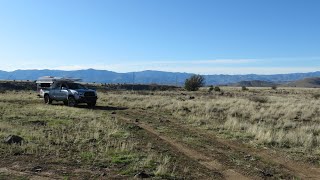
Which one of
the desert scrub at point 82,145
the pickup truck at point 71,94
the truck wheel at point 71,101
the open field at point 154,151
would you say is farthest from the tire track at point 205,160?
the truck wheel at point 71,101

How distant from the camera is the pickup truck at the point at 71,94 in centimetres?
3017

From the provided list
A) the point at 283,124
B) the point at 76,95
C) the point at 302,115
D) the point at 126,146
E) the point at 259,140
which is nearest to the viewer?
the point at 126,146

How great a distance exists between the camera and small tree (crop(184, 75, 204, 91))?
3327 inches

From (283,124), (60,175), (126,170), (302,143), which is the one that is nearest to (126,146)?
(126,170)

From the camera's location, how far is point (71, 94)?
30453 mm

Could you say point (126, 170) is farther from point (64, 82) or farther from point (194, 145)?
point (64, 82)

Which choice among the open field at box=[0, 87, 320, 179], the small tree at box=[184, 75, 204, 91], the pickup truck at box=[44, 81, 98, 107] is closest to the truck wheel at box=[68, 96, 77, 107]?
the pickup truck at box=[44, 81, 98, 107]

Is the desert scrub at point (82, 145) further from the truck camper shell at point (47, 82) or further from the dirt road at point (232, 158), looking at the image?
the truck camper shell at point (47, 82)

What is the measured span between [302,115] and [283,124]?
648 cm

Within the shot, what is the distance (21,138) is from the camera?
46.7ft

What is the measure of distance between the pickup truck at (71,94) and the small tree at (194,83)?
177ft

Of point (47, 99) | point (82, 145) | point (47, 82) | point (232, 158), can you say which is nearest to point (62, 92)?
point (47, 99)

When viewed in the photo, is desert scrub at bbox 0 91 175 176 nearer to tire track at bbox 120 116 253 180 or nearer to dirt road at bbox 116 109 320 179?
tire track at bbox 120 116 253 180

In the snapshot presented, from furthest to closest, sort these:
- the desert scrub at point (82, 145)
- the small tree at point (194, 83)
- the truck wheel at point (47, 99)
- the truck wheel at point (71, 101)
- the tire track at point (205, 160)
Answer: the small tree at point (194, 83) → the truck wheel at point (47, 99) → the truck wheel at point (71, 101) → the desert scrub at point (82, 145) → the tire track at point (205, 160)
